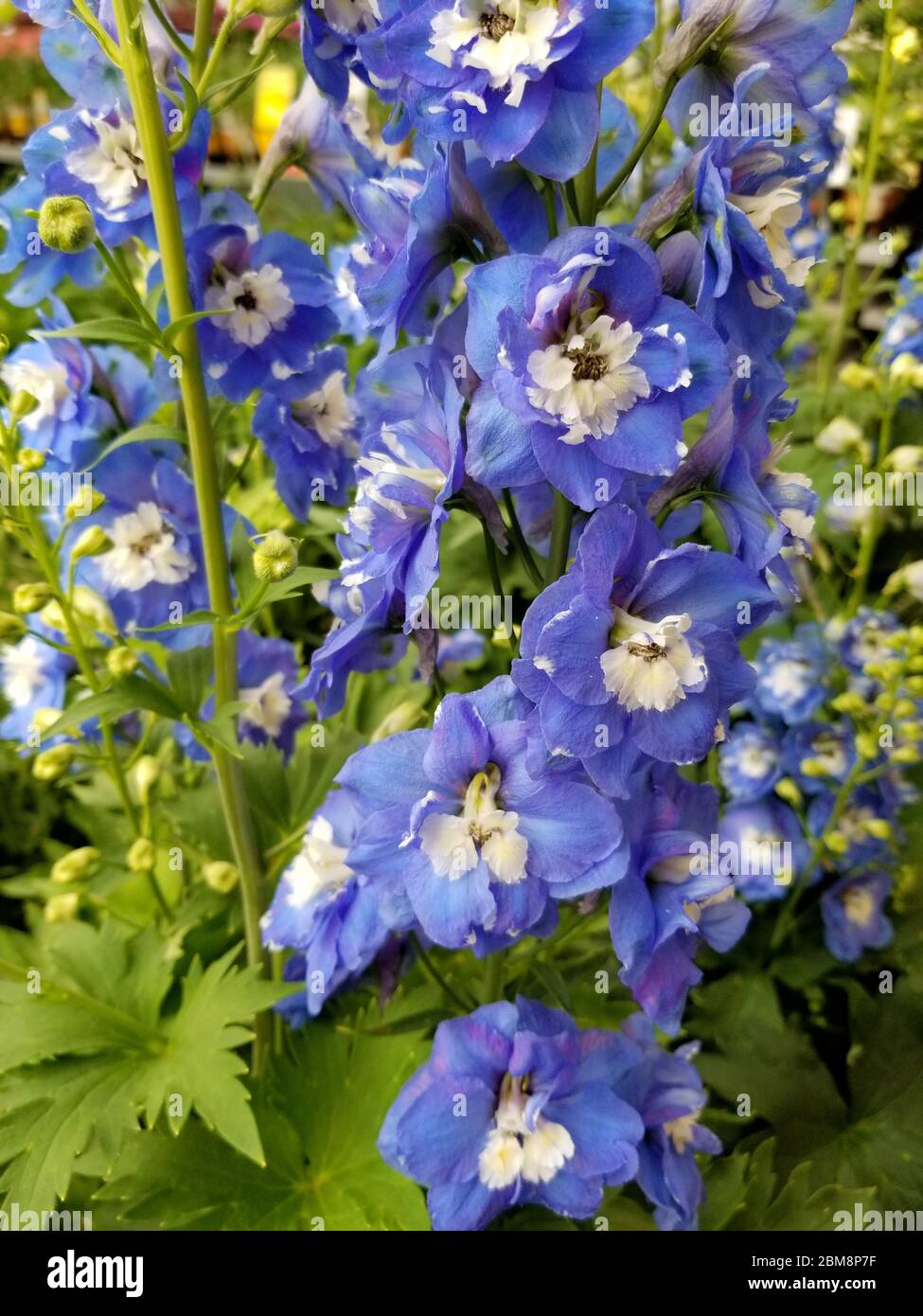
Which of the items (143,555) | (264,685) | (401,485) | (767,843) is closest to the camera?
(401,485)

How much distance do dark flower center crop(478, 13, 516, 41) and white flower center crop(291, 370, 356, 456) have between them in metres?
0.45

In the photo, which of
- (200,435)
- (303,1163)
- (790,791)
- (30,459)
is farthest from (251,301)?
(790,791)

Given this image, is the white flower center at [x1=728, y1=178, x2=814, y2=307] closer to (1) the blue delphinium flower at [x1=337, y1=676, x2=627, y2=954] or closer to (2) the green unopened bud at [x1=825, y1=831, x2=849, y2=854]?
(1) the blue delphinium flower at [x1=337, y1=676, x2=627, y2=954]

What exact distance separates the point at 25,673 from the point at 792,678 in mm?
958

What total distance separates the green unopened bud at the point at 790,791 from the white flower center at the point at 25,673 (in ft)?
3.02

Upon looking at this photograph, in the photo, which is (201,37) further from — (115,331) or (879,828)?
(879,828)

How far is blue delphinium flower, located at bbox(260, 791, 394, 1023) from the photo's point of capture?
917 millimetres

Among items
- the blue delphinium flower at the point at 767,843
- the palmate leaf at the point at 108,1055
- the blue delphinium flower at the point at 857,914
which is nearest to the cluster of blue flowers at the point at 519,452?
the palmate leaf at the point at 108,1055

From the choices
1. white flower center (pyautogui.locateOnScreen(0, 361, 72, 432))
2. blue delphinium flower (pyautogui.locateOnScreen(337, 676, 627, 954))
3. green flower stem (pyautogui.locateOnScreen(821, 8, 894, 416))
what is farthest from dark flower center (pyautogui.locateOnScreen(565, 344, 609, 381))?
green flower stem (pyautogui.locateOnScreen(821, 8, 894, 416))

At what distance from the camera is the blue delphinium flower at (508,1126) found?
82cm

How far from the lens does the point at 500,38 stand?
0.64m

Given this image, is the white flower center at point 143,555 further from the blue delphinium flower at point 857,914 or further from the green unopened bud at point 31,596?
the blue delphinium flower at point 857,914
